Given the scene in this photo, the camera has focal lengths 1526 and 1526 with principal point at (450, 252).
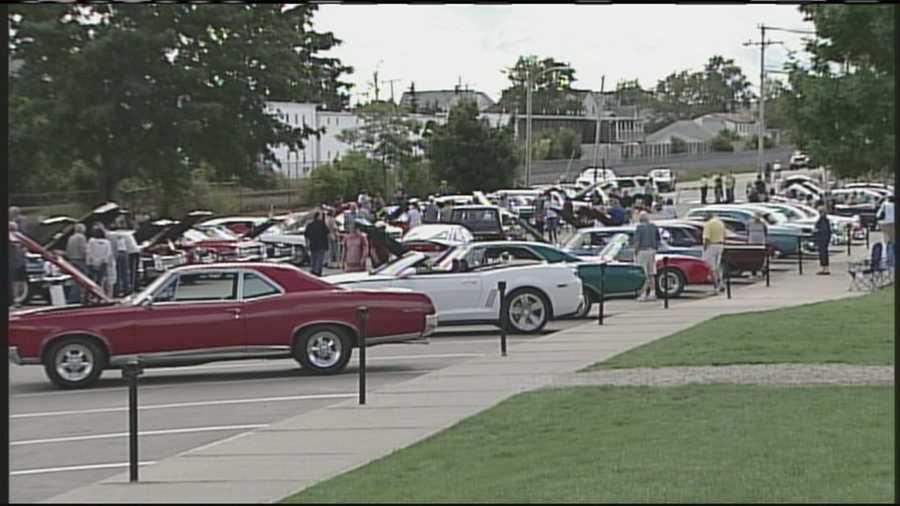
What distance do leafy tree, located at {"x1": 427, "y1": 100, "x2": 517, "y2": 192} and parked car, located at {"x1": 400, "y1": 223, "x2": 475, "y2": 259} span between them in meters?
23.6

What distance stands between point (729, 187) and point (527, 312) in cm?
4306

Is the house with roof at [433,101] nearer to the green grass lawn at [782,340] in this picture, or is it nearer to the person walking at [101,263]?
the person walking at [101,263]

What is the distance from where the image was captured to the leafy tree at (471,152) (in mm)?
59875

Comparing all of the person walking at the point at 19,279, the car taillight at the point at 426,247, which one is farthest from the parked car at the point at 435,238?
the person walking at the point at 19,279

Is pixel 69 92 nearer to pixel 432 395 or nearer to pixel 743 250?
pixel 432 395

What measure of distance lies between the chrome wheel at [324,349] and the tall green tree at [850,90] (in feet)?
20.8

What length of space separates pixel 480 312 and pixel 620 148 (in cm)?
4618

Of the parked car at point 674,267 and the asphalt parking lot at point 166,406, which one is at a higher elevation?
the parked car at point 674,267

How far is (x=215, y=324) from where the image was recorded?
1709cm

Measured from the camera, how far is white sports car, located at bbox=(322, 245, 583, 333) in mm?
21734

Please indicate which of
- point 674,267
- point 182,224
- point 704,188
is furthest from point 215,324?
point 704,188

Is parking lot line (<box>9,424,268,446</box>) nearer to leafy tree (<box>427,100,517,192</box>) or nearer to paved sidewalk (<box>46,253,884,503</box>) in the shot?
paved sidewalk (<box>46,253,884,503</box>)

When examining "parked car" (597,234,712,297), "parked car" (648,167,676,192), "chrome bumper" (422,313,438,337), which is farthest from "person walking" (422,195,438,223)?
"parked car" (648,167,676,192)

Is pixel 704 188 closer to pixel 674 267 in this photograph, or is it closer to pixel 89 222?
pixel 674 267
